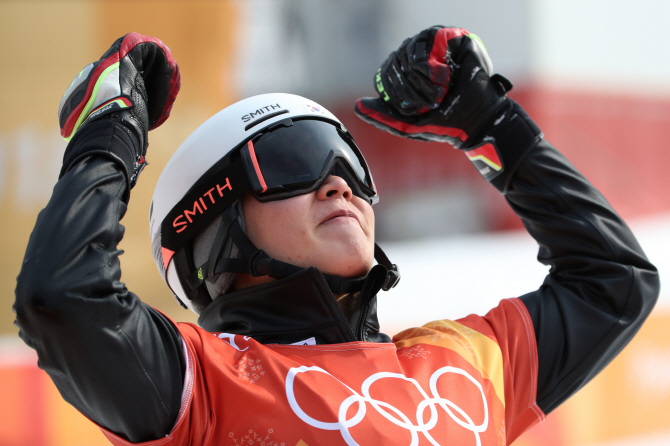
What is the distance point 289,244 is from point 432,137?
84cm

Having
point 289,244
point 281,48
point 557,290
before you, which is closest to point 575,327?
point 557,290

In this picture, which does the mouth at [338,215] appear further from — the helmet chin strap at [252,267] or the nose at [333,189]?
the helmet chin strap at [252,267]

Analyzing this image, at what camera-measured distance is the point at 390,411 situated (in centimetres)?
160

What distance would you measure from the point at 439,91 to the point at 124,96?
1.11 meters

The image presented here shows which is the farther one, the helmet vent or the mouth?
the helmet vent

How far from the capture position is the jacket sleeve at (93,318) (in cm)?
127

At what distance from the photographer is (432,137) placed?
A: 2436 mm

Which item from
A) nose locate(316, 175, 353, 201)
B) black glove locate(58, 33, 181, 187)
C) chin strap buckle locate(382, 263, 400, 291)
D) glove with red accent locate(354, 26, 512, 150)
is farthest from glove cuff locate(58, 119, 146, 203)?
glove with red accent locate(354, 26, 512, 150)

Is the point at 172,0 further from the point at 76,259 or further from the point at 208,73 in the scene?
the point at 76,259

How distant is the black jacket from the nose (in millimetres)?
300

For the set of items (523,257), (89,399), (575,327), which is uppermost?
(89,399)

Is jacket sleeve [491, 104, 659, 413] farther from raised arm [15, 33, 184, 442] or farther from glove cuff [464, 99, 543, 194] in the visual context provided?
raised arm [15, 33, 184, 442]

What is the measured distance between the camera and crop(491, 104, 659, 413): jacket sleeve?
211 centimetres

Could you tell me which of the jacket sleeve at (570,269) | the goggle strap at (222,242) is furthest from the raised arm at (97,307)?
the jacket sleeve at (570,269)
